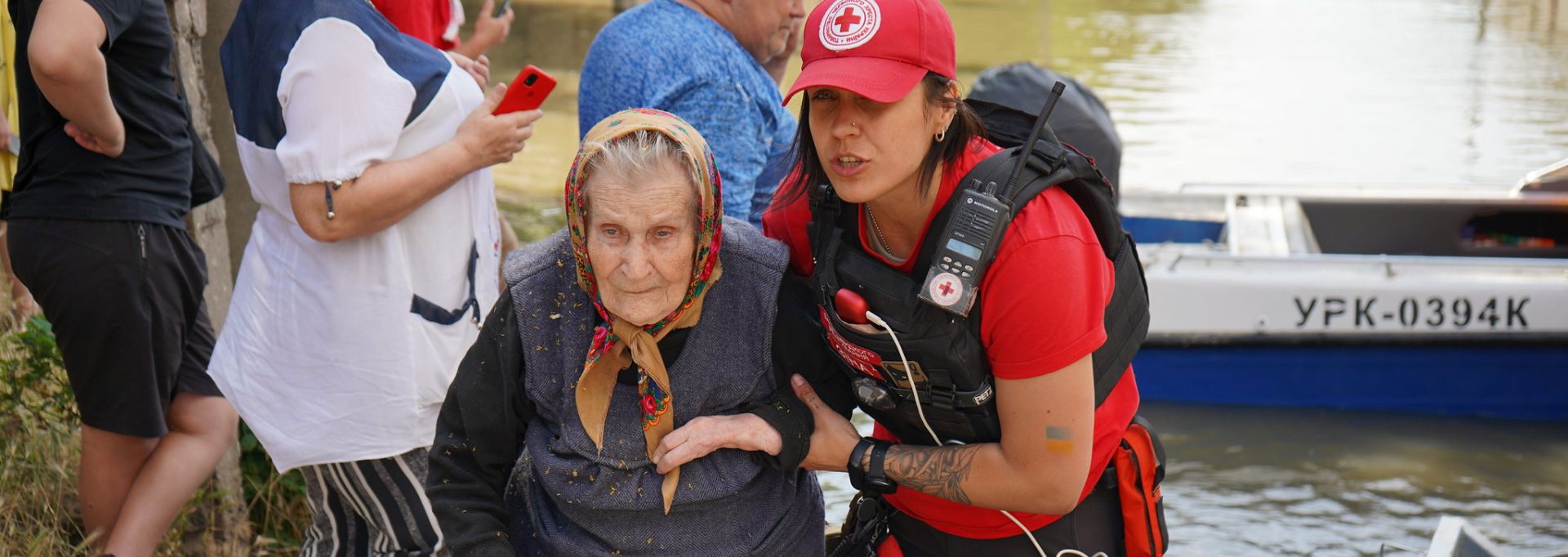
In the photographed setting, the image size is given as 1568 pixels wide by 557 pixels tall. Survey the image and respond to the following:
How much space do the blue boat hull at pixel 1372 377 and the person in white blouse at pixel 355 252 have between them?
4243 millimetres

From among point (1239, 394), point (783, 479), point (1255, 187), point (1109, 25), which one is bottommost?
point (1109, 25)

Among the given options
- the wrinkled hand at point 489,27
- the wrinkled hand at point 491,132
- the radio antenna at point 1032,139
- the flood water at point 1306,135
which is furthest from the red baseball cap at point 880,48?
the flood water at point 1306,135

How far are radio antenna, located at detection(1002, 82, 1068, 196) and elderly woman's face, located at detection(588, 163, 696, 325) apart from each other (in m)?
0.50

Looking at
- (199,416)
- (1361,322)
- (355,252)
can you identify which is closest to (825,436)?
(355,252)

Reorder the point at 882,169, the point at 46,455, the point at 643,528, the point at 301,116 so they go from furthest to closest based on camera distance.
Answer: the point at 46,455 < the point at 301,116 < the point at 643,528 < the point at 882,169

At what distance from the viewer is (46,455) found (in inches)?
145

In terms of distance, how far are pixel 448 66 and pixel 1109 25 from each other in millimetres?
19598

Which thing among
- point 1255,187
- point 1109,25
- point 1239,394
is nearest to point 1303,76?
point 1109,25

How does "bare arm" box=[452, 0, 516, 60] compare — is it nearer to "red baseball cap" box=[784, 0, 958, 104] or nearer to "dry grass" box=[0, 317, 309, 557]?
"dry grass" box=[0, 317, 309, 557]

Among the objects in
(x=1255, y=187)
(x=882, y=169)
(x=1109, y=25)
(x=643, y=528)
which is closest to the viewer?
(x=882, y=169)

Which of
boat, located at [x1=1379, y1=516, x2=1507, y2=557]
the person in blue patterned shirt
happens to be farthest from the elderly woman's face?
boat, located at [x1=1379, y1=516, x2=1507, y2=557]

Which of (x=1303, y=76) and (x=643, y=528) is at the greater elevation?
(x=643, y=528)

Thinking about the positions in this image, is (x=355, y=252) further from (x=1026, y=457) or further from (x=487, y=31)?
(x=1026, y=457)

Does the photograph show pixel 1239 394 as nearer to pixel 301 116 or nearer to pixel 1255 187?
pixel 1255 187
